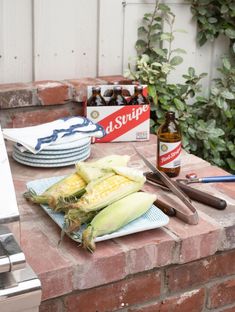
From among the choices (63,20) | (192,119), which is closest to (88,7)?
(63,20)

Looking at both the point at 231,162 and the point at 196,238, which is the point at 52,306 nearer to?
the point at 196,238

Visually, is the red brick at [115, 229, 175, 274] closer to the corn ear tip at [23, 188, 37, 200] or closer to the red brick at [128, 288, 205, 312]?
the red brick at [128, 288, 205, 312]

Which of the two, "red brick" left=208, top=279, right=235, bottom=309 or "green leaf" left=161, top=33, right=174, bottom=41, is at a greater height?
"green leaf" left=161, top=33, right=174, bottom=41

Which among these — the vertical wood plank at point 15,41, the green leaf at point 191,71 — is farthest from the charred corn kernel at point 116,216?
the green leaf at point 191,71

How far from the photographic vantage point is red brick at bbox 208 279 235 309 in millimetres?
1512

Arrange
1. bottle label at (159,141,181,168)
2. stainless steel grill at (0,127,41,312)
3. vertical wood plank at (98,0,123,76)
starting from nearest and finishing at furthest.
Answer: stainless steel grill at (0,127,41,312) < bottle label at (159,141,181,168) < vertical wood plank at (98,0,123,76)

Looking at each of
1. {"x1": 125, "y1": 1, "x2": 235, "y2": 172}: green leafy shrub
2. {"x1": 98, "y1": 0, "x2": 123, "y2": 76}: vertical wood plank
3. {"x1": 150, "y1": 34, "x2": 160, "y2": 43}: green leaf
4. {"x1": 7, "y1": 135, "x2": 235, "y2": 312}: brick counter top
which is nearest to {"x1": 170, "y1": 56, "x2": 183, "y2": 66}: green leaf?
{"x1": 125, "y1": 1, "x2": 235, "y2": 172}: green leafy shrub

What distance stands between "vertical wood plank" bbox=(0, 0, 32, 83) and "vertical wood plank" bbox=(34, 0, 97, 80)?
0.11ft

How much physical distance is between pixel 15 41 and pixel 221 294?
115cm

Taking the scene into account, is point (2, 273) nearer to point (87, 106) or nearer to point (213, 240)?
point (213, 240)

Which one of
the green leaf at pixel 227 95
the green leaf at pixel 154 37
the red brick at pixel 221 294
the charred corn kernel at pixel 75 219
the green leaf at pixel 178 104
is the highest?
the green leaf at pixel 154 37

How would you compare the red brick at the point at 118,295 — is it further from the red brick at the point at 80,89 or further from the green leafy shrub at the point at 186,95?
the green leafy shrub at the point at 186,95

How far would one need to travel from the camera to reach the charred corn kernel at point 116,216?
1254 mm

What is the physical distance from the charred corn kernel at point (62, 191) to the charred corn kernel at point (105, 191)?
0.14ft
